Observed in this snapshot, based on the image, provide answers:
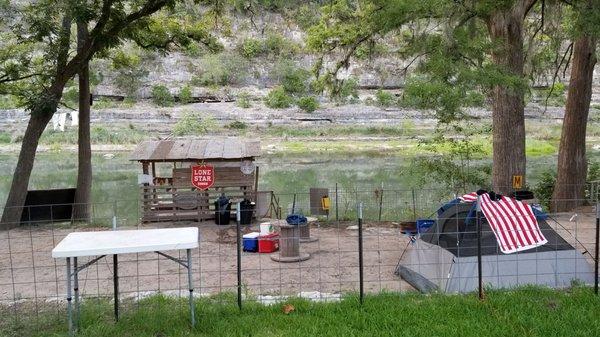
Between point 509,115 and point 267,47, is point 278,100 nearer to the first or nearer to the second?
point 267,47

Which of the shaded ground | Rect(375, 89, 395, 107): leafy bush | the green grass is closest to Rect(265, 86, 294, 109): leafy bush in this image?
Rect(375, 89, 395, 107): leafy bush

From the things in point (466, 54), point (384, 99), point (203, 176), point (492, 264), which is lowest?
point (492, 264)

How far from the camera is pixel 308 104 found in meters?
45.0

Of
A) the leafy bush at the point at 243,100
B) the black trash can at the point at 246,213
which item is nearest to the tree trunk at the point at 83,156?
the black trash can at the point at 246,213

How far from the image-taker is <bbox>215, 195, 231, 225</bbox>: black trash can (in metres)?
12.6

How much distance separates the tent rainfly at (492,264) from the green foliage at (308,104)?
3834cm

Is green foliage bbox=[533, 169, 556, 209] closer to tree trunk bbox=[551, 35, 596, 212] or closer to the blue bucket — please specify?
tree trunk bbox=[551, 35, 596, 212]

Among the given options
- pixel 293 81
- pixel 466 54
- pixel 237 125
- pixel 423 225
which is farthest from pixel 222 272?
pixel 293 81

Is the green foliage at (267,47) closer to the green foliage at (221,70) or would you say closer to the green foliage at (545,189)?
Answer: the green foliage at (221,70)

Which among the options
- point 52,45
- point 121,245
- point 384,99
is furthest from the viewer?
point 384,99

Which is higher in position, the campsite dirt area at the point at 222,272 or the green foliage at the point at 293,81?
the green foliage at the point at 293,81

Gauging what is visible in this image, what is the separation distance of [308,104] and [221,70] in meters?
10.6

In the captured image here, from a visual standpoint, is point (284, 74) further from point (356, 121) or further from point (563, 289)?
point (563, 289)

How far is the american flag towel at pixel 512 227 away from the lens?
21.5 ft
